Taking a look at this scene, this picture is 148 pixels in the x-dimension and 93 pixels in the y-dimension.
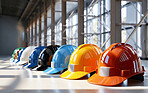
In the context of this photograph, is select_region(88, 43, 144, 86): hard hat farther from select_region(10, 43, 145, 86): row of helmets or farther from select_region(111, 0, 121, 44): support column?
select_region(111, 0, 121, 44): support column

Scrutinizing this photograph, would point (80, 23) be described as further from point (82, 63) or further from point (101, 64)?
point (101, 64)

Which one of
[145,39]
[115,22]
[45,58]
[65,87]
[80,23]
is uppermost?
[80,23]

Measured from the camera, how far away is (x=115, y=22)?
20.7 ft

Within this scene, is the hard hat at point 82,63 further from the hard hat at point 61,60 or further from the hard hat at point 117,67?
the hard hat at point 61,60

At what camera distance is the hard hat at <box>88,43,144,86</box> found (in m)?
3.46


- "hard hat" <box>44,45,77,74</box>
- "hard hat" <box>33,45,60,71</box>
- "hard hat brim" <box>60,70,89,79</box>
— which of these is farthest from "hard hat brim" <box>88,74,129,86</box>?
"hard hat" <box>33,45,60,71</box>

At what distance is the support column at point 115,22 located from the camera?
6230mm

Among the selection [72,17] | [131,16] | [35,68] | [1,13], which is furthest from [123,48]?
[1,13]

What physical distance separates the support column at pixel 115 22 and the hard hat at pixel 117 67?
2.49 m

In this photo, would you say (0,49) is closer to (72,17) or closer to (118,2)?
(72,17)

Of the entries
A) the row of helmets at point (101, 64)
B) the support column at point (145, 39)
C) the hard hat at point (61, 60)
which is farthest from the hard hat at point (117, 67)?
the support column at point (145, 39)

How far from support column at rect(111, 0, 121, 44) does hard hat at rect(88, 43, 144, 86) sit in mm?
2489

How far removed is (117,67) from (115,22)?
9.96 feet

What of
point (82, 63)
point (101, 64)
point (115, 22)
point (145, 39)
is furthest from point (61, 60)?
point (145, 39)
